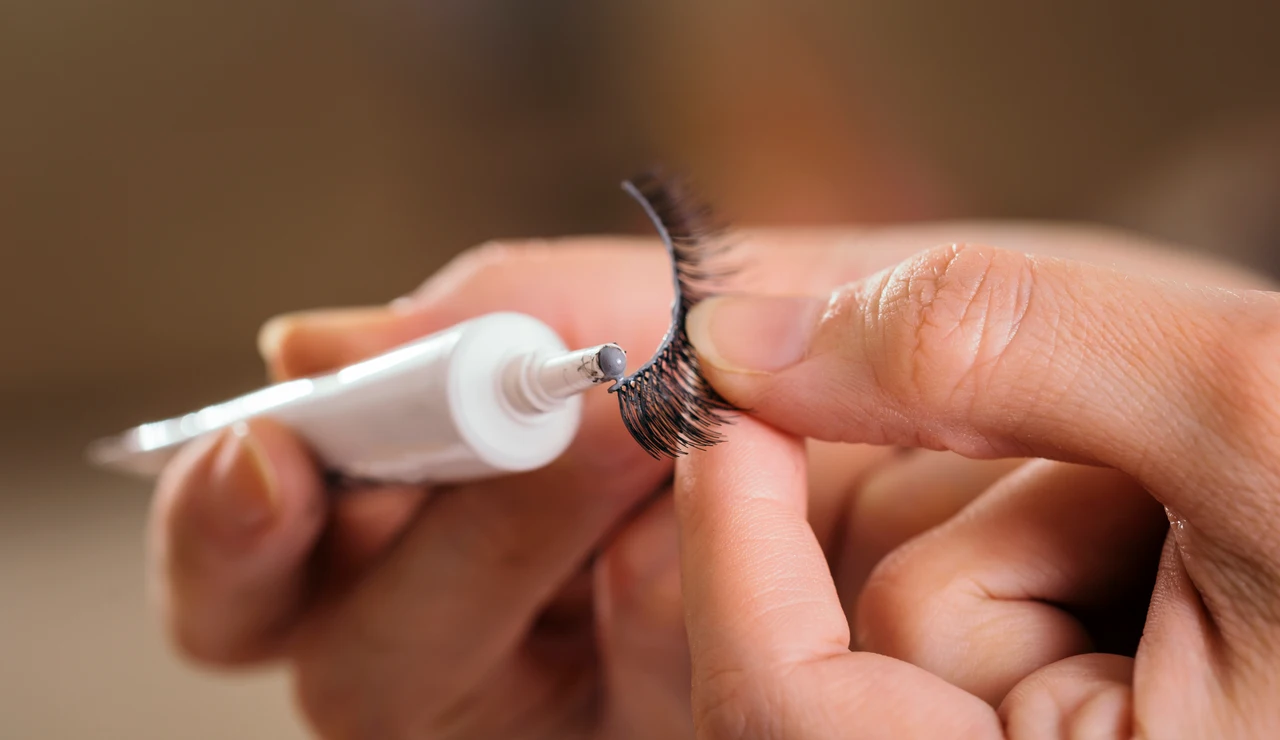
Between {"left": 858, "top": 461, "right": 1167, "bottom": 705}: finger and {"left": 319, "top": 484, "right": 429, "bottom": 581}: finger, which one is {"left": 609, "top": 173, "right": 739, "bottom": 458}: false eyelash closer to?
{"left": 858, "top": 461, "right": 1167, "bottom": 705}: finger

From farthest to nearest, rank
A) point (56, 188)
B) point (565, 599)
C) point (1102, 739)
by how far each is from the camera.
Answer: point (56, 188) → point (565, 599) → point (1102, 739)

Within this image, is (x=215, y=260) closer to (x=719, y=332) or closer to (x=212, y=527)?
(x=212, y=527)

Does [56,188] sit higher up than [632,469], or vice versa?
[56,188]

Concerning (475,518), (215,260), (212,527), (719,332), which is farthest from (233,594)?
(215,260)

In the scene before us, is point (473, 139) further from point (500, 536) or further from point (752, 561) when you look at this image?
point (752, 561)

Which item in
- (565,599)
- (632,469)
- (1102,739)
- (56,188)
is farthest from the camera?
(56,188)

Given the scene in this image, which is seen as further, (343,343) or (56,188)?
(56,188)
